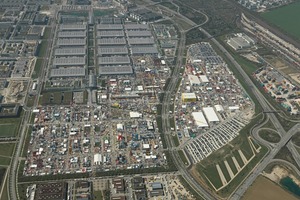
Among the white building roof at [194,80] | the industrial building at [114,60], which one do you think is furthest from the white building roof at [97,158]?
the white building roof at [194,80]

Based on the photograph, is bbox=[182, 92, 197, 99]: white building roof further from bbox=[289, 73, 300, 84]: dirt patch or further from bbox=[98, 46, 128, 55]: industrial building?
bbox=[289, 73, 300, 84]: dirt patch

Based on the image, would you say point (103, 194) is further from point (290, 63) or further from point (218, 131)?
point (290, 63)

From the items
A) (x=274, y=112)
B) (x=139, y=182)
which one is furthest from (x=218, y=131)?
(x=139, y=182)

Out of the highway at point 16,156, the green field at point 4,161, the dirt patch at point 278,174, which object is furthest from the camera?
the dirt patch at point 278,174

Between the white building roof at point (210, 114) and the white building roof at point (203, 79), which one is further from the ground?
the white building roof at point (203, 79)

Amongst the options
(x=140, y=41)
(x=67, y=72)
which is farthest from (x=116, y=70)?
(x=140, y=41)

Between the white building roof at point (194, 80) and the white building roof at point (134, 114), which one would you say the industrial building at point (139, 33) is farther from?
the white building roof at point (134, 114)

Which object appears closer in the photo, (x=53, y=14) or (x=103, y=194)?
(x=103, y=194)
